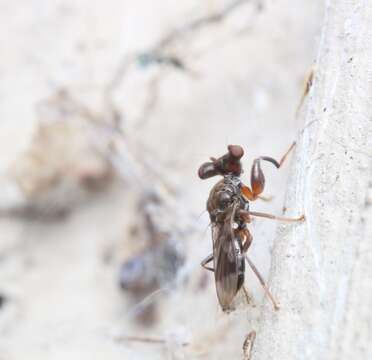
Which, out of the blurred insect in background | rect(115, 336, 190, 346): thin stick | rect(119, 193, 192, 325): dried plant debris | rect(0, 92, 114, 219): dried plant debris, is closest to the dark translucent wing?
the blurred insect in background

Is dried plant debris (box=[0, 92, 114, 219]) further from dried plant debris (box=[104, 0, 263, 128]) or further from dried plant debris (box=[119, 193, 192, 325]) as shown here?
dried plant debris (box=[119, 193, 192, 325])

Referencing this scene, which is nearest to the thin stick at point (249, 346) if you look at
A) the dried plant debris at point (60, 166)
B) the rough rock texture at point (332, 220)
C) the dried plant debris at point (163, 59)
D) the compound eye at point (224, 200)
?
the rough rock texture at point (332, 220)

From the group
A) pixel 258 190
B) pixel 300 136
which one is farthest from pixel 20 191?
pixel 300 136

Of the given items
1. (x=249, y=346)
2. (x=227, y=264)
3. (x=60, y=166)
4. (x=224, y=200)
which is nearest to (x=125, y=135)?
(x=60, y=166)

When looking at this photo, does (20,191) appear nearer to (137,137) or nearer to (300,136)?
(137,137)

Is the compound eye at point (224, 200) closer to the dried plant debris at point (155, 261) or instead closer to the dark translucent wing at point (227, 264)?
the dark translucent wing at point (227, 264)

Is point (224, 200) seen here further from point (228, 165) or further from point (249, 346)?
point (249, 346)
